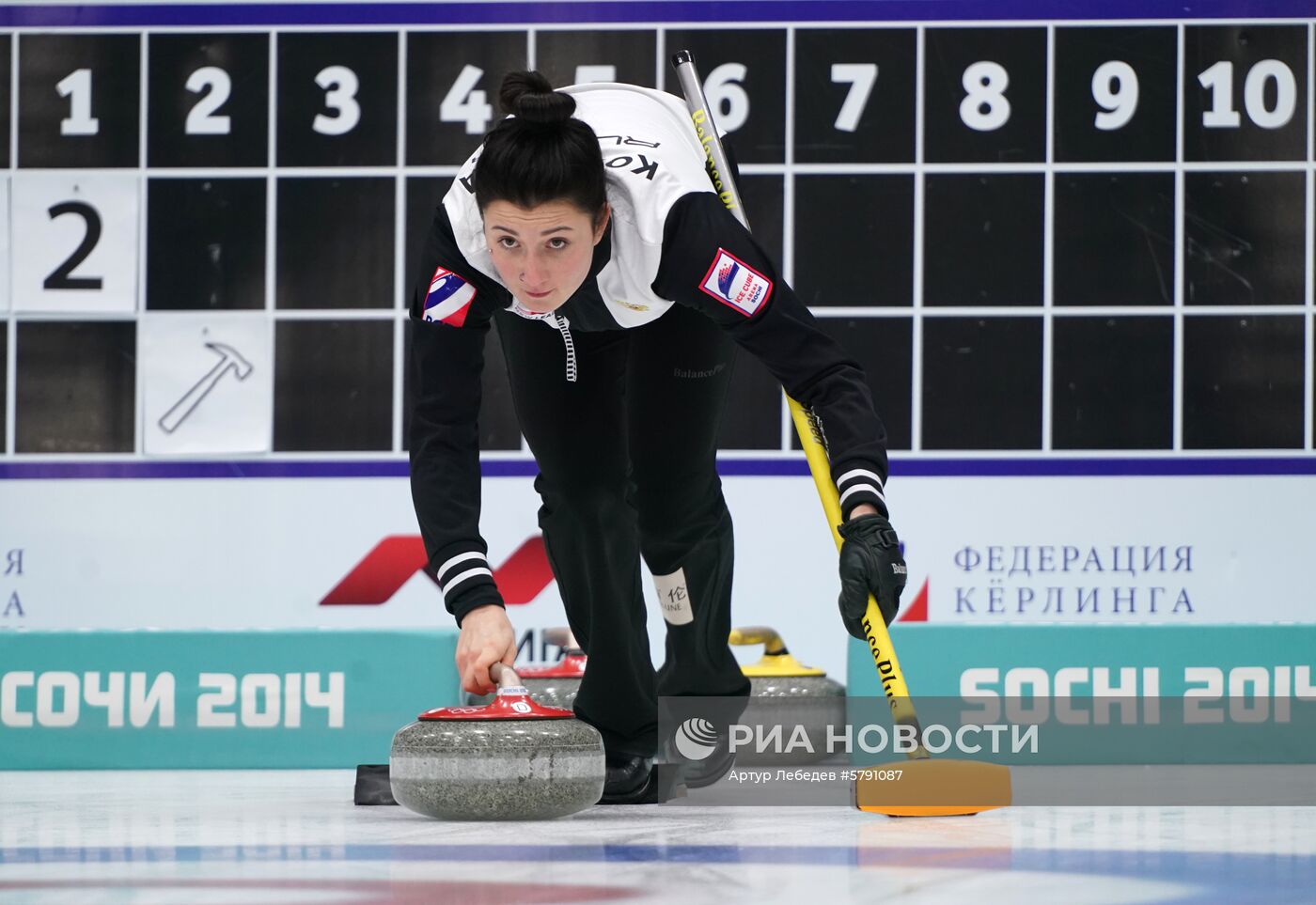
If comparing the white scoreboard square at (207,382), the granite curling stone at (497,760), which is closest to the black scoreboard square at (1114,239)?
the white scoreboard square at (207,382)

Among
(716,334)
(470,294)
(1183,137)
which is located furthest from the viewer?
(1183,137)

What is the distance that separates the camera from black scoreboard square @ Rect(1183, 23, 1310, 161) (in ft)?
14.9

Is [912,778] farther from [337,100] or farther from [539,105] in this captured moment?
[337,100]

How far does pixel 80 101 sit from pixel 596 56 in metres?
1.48

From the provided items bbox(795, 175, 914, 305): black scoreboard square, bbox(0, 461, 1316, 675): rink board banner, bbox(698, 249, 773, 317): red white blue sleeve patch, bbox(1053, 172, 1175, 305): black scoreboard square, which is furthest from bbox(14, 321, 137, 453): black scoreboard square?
bbox(698, 249, 773, 317): red white blue sleeve patch

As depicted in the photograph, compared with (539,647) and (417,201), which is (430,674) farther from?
(417,201)

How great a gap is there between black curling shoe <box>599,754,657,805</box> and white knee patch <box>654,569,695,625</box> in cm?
29

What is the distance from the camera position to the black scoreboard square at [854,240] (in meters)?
4.50

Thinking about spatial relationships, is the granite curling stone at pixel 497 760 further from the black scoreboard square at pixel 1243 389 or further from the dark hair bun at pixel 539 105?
the black scoreboard square at pixel 1243 389

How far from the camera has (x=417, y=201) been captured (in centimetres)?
459

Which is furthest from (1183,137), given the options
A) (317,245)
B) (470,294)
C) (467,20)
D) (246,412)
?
(470,294)

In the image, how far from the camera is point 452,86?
464 centimetres

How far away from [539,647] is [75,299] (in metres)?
1.64

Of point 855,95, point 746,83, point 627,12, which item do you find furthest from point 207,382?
point 855,95
